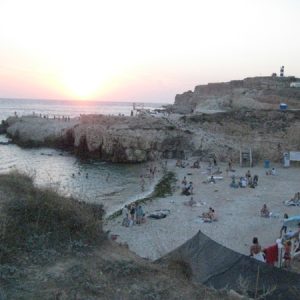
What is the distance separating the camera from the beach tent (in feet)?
35.3

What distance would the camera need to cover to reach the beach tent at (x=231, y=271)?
35.3 feet

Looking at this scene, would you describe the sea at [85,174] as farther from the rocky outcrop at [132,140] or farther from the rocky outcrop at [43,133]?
A: the rocky outcrop at [43,133]

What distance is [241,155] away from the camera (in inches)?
1599

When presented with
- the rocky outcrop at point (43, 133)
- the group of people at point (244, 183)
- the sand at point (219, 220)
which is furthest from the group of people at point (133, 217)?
the rocky outcrop at point (43, 133)

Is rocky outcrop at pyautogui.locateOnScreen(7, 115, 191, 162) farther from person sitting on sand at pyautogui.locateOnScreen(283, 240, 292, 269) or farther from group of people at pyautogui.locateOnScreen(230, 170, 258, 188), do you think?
person sitting on sand at pyautogui.locateOnScreen(283, 240, 292, 269)

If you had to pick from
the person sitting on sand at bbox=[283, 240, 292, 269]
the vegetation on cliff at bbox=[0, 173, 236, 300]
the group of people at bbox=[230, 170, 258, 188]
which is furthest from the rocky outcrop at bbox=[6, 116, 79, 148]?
the vegetation on cliff at bbox=[0, 173, 236, 300]

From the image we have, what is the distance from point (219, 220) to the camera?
22109 millimetres

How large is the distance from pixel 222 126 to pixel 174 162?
31.4 feet

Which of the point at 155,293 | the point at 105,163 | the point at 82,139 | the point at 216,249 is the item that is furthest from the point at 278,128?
the point at 155,293

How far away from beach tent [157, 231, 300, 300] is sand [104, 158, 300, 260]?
3681 millimetres

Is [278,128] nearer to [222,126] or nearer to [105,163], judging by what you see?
[222,126]

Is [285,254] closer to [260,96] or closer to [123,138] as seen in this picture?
[123,138]

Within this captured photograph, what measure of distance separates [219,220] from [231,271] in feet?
34.6

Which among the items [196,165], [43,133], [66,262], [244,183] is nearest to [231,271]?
[66,262]
